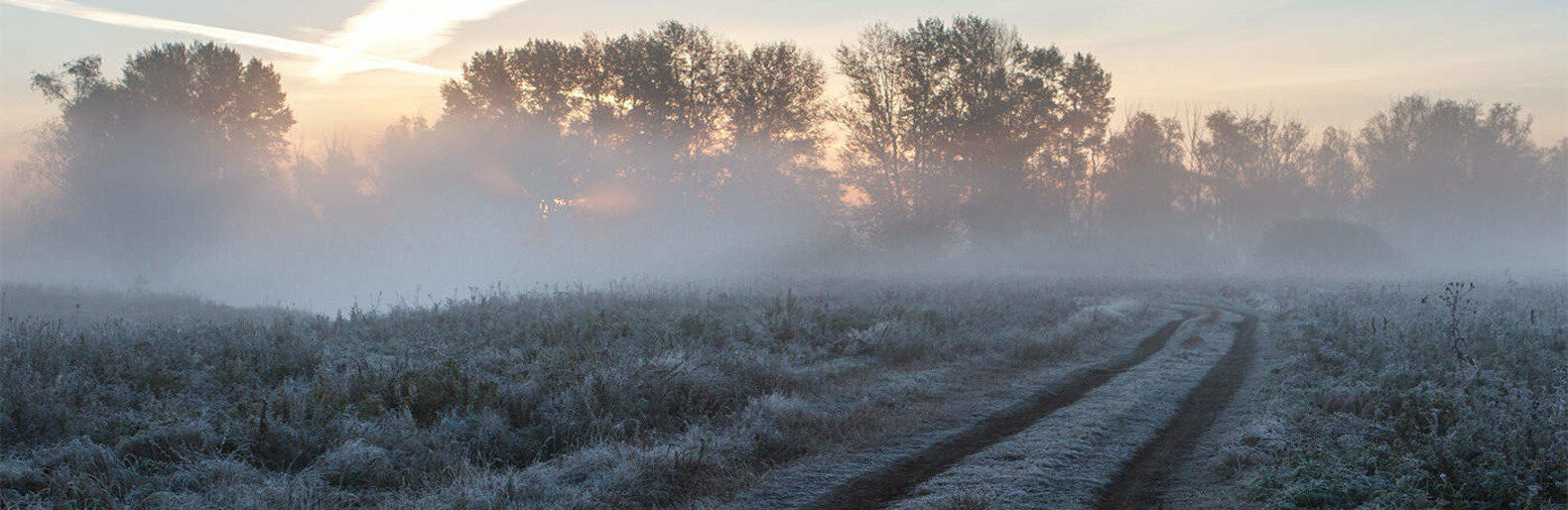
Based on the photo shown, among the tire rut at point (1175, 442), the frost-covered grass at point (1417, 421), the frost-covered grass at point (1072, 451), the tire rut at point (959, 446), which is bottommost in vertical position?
the tire rut at point (1175, 442)

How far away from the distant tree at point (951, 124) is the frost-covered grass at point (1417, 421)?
35019mm

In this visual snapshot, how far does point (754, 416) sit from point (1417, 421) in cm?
733

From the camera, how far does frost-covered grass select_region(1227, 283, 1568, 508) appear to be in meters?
6.85

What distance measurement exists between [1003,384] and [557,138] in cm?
4337

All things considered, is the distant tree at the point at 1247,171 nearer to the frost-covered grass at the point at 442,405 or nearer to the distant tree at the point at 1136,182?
the distant tree at the point at 1136,182

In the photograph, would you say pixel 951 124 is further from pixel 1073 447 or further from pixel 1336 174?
pixel 1336 174

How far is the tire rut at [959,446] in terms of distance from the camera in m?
7.26

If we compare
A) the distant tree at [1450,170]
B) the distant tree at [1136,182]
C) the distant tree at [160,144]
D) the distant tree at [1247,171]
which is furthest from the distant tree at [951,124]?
the distant tree at [1450,170]

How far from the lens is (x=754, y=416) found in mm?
9641

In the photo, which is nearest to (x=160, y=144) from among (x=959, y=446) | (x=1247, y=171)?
(x=959, y=446)

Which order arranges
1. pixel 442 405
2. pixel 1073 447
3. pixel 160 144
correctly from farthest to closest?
pixel 160 144 < pixel 442 405 < pixel 1073 447

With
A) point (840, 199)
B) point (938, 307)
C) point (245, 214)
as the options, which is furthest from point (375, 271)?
point (938, 307)

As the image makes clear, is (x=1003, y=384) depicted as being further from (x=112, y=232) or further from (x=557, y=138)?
(x=112, y=232)

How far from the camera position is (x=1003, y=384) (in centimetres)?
1244
